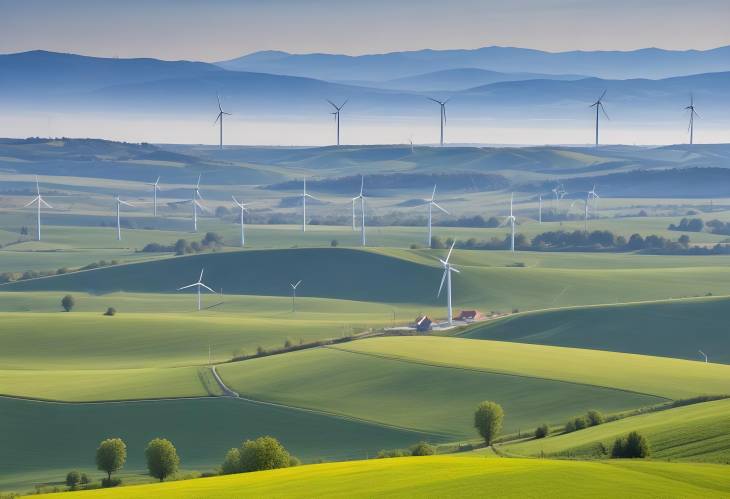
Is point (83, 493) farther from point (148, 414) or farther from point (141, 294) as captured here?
point (141, 294)

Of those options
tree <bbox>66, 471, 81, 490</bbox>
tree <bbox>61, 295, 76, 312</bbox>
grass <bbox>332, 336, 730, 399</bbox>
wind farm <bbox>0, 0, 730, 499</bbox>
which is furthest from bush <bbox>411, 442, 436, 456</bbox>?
A: tree <bbox>61, 295, 76, 312</bbox>

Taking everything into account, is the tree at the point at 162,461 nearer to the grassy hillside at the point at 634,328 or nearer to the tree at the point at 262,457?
the tree at the point at 262,457

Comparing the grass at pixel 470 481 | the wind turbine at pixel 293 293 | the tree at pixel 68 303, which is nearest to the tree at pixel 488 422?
the grass at pixel 470 481

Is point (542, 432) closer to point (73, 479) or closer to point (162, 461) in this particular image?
point (162, 461)

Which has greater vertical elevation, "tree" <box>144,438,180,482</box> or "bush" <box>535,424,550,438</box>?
"bush" <box>535,424,550,438</box>

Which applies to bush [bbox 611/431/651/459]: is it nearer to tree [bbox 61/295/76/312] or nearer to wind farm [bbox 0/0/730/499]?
wind farm [bbox 0/0/730/499]

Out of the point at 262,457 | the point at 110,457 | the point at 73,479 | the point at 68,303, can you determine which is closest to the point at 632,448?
the point at 262,457
